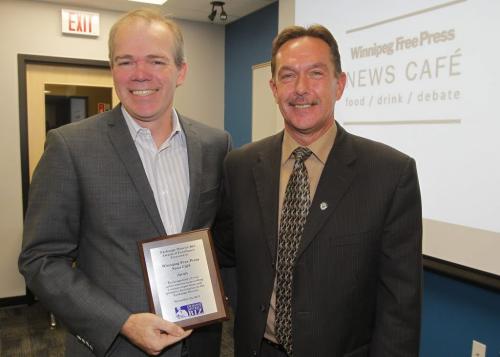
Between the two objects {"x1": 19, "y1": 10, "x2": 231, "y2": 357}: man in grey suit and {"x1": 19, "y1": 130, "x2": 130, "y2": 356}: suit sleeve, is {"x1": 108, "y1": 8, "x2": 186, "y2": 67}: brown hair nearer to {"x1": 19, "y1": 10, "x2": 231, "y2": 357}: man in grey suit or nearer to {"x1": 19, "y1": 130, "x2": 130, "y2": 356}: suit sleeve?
{"x1": 19, "y1": 10, "x2": 231, "y2": 357}: man in grey suit

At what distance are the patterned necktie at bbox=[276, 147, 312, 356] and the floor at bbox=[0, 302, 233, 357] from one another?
7.74 ft

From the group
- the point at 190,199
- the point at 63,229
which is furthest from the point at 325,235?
the point at 63,229

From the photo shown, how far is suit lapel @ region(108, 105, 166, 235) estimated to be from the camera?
143cm

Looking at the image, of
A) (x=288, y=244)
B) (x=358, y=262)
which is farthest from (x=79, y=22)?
(x=358, y=262)

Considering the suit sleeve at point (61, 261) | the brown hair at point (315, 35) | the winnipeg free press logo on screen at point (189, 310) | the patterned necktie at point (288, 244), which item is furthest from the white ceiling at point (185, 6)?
the winnipeg free press logo on screen at point (189, 310)

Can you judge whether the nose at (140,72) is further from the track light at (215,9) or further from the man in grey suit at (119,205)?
the track light at (215,9)

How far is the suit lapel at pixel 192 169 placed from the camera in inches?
59.7

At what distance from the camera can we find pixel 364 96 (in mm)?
2867

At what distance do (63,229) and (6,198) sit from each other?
3663 millimetres

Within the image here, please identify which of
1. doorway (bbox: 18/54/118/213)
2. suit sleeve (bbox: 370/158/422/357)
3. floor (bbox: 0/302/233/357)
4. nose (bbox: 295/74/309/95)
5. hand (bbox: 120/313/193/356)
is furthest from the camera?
doorway (bbox: 18/54/118/213)

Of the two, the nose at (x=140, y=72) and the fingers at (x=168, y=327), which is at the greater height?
the nose at (x=140, y=72)

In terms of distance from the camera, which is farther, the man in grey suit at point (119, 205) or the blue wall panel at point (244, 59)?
the blue wall panel at point (244, 59)

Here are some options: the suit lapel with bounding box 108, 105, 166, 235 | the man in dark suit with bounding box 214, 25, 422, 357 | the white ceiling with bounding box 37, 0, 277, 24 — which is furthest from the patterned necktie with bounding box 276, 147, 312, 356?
the white ceiling with bounding box 37, 0, 277, 24

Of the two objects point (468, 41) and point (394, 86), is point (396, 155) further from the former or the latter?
point (394, 86)
